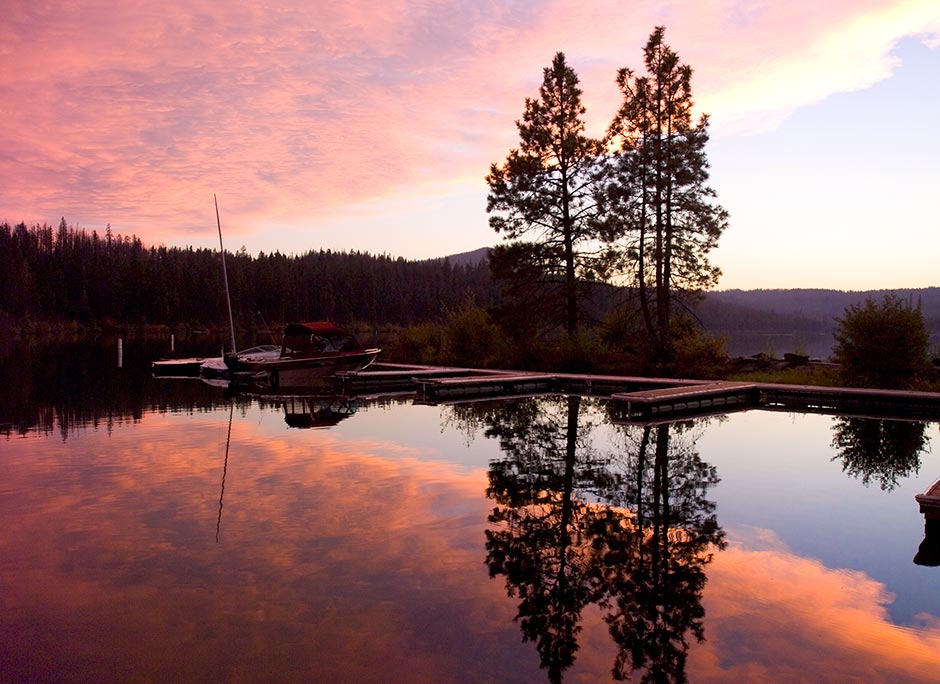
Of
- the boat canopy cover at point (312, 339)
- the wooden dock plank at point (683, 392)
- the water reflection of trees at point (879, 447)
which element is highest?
the boat canopy cover at point (312, 339)

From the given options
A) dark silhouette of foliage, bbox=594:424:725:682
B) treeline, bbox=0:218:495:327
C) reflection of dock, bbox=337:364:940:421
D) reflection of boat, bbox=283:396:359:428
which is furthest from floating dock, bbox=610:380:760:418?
treeline, bbox=0:218:495:327

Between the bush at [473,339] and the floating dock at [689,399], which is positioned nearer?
the floating dock at [689,399]

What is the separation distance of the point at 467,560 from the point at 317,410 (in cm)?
Answer: 1297

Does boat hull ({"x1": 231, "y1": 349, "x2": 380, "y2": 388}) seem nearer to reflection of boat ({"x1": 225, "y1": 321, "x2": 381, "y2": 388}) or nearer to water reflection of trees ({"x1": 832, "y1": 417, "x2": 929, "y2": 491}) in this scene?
reflection of boat ({"x1": 225, "y1": 321, "x2": 381, "y2": 388})

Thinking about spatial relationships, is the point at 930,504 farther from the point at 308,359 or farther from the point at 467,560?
the point at 308,359

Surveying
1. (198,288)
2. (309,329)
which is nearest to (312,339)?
(309,329)

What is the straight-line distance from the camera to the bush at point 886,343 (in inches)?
785

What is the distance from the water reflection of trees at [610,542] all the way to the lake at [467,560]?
0.03 metres

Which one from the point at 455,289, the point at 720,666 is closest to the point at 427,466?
the point at 720,666

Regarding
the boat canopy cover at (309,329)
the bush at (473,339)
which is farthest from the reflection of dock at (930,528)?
the bush at (473,339)

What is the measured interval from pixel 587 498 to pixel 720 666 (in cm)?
456

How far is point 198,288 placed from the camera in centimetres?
10662

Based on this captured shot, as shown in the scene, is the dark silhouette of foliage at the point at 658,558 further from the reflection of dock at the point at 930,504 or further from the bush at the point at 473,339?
the bush at the point at 473,339

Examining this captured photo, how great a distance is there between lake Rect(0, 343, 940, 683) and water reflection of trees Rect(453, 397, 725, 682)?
32 mm
